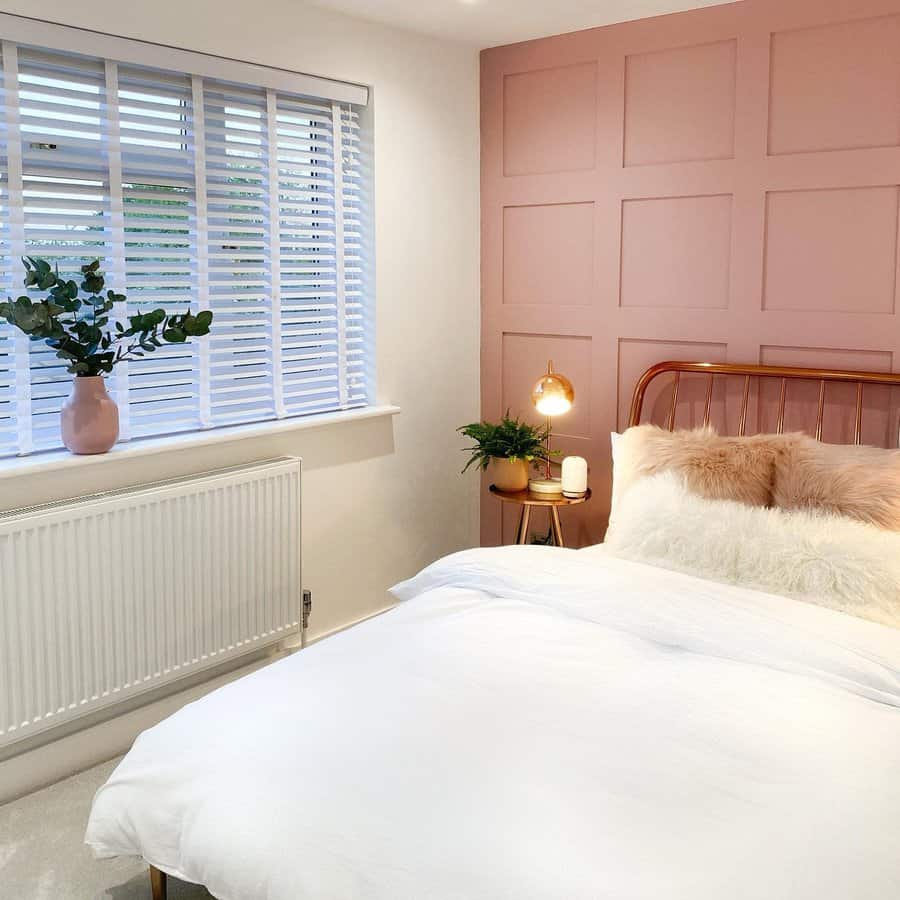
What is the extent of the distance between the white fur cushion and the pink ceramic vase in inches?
59.9

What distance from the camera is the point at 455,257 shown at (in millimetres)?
4066

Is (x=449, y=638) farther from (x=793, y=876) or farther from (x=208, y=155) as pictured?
(x=208, y=155)

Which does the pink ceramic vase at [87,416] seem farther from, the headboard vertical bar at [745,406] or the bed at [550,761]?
the headboard vertical bar at [745,406]

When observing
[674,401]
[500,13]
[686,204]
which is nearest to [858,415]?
[674,401]

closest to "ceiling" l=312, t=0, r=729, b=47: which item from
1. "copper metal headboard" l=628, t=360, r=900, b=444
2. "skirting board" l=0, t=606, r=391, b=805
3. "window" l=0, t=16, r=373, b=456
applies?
"window" l=0, t=16, r=373, b=456

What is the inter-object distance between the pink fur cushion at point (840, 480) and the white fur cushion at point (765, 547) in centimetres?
7

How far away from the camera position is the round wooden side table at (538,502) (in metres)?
3.65

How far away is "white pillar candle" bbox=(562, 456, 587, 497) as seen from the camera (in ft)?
11.9

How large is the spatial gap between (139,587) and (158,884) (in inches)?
39.1

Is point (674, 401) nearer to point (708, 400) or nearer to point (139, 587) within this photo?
point (708, 400)

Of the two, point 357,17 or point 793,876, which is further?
point 357,17

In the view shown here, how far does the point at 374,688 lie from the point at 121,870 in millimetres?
853

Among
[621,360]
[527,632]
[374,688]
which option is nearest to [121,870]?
[374,688]

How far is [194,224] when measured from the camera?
3.18 m
